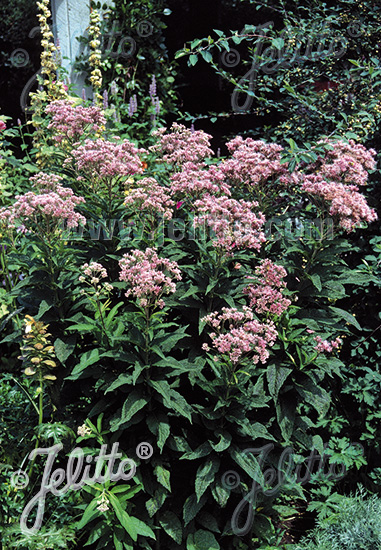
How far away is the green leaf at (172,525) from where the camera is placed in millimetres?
2639

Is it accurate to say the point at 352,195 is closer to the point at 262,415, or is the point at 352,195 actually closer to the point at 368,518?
the point at 262,415

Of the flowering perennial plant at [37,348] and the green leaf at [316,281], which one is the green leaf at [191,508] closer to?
the flowering perennial plant at [37,348]

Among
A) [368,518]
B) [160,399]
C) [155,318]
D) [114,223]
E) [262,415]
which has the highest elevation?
[114,223]

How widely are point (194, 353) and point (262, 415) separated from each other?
0.46 m

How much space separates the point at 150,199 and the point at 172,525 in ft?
4.74

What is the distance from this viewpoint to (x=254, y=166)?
2883 millimetres

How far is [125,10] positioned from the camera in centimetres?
574

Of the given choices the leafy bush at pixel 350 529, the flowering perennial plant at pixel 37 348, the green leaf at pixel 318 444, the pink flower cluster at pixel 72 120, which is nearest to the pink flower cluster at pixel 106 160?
the pink flower cluster at pixel 72 120

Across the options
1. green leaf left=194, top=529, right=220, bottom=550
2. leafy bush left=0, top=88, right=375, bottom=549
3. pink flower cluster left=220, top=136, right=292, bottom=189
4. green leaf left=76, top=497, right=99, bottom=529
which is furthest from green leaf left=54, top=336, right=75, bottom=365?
pink flower cluster left=220, top=136, right=292, bottom=189

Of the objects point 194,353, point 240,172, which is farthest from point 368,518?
point 240,172

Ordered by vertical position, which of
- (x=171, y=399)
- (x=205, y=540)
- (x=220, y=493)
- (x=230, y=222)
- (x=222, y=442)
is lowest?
(x=205, y=540)

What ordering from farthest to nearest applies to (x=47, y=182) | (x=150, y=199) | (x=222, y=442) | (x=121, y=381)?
(x=47, y=182)
(x=150, y=199)
(x=222, y=442)
(x=121, y=381)

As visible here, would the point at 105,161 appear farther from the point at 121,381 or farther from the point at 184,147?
the point at 121,381

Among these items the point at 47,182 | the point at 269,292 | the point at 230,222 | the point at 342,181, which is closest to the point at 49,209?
the point at 47,182
